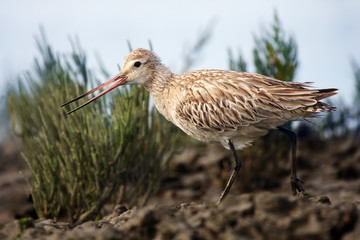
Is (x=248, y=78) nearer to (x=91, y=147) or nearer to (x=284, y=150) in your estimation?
(x=91, y=147)

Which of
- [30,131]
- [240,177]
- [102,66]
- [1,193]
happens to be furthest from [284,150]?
[1,193]

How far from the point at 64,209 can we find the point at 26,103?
1443 millimetres

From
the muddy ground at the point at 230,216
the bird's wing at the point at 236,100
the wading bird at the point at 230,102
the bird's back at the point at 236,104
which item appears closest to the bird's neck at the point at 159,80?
the wading bird at the point at 230,102

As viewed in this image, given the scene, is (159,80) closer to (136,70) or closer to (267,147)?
(136,70)

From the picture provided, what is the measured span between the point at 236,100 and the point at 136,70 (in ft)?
4.12

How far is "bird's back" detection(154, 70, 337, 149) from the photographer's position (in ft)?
17.3

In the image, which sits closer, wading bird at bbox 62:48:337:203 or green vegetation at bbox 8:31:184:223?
wading bird at bbox 62:48:337:203

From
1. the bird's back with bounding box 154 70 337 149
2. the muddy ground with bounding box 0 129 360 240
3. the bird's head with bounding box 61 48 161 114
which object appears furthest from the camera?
the bird's head with bounding box 61 48 161 114

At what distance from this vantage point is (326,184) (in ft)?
31.3

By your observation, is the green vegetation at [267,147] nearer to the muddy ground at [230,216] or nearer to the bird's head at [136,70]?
the muddy ground at [230,216]

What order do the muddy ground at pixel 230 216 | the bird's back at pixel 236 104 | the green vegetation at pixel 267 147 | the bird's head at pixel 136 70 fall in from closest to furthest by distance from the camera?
1. the muddy ground at pixel 230 216
2. the bird's back at pixel 236 104
3. the bird's head at pixel 136 70
4. the green vegetation at pixel 267 147

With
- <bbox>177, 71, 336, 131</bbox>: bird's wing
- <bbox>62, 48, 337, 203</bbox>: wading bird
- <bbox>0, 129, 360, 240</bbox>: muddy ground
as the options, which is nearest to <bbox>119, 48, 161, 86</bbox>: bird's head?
<bbox>62, 48, 337, 203</bbox>: wading bird

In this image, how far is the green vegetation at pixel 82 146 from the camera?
6.37 meters

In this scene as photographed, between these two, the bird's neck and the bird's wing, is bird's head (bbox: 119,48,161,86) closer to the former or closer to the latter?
the bird's neck
